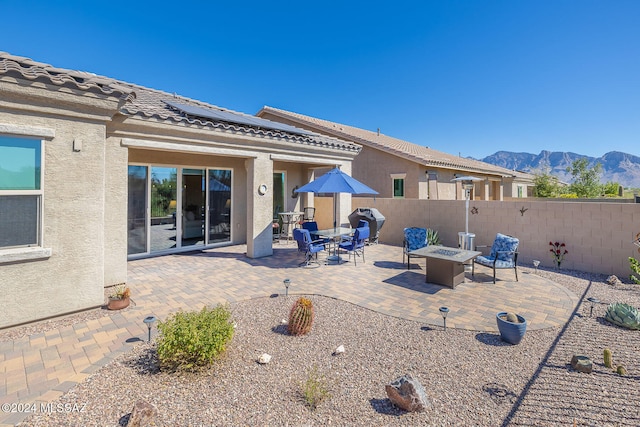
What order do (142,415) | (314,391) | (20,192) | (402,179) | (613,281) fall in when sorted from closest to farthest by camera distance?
(142,415)
(314,391)
(20,192)
(613,281)
(402,179)

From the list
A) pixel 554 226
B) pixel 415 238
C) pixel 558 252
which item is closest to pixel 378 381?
pixel 415 238

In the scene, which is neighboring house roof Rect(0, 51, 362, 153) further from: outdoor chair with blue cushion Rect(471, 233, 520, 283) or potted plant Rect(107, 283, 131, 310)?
outdoor chair with blue cushion Rect(471, 233, 520, 283)

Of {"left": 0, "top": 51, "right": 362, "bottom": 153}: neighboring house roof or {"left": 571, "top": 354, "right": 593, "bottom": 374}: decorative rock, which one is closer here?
{"left": 571, "top": 354, "right": 593, "bottom": 374}: decorative rock

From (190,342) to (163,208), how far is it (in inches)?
318

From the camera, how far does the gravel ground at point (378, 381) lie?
9.77ft

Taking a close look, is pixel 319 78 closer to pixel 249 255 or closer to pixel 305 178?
pixel 305 178

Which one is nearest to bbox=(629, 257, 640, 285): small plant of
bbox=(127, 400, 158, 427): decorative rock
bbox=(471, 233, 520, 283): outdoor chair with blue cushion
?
bbox=(471, 233, 520, 283): outdoor chair with blue cushion

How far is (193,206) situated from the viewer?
1106cm

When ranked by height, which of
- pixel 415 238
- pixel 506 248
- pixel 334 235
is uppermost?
pixel 334 235

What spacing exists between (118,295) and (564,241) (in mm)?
12782

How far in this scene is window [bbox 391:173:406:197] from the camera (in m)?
17.6

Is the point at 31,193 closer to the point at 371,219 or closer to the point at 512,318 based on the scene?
the point at 512,318

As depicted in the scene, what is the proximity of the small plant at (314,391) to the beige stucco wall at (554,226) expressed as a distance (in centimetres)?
844

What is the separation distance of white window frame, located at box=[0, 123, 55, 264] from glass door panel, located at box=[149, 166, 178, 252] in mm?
4999
